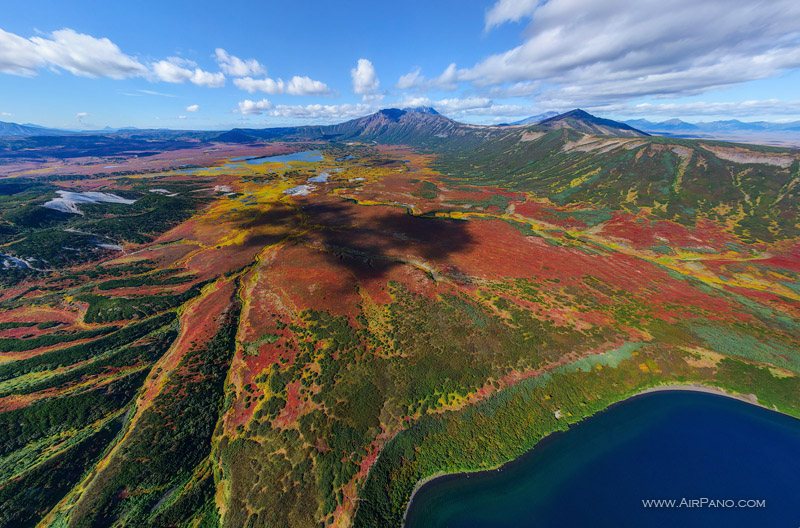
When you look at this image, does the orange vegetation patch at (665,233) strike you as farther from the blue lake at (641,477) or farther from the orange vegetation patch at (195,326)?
the orange vegetation patch at (195,326)

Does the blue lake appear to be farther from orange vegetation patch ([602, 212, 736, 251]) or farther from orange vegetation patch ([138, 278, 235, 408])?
orange vegetation patch ([602, 212, 736, 251])

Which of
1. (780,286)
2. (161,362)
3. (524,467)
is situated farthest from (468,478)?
(780,286)

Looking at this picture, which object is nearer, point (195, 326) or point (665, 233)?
→ point (195, 326)

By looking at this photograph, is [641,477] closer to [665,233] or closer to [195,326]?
[195,326]

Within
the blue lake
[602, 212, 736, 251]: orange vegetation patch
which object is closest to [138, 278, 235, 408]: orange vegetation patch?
the blue lake

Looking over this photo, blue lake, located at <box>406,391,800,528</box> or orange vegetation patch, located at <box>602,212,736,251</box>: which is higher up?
orange vegetation patch, located at <box>602,212,736,251</box>

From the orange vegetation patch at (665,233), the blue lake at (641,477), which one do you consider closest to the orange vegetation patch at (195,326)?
the blue lake at (641,477)

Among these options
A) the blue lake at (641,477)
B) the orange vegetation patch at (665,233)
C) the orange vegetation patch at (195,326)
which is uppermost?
the orange vegetation patch at (665,233)

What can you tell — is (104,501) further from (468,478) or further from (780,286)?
(780,286)

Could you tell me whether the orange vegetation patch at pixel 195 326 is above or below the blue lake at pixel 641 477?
above

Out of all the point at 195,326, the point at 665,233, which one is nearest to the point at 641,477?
the point at 195,326
